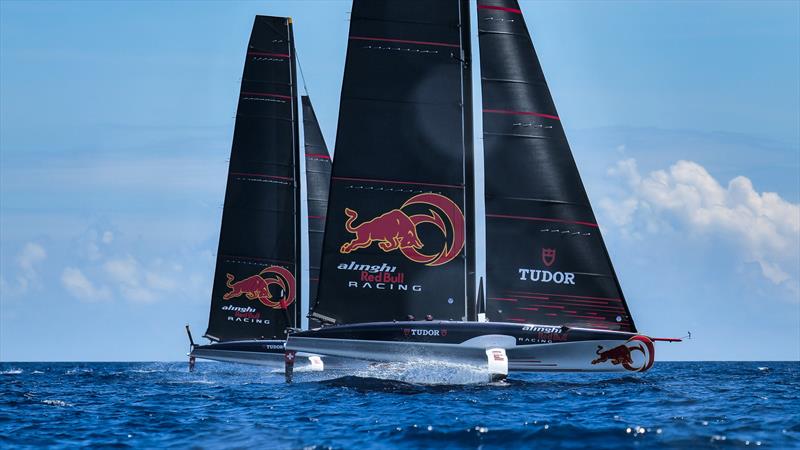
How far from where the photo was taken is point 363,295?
33.3 metres

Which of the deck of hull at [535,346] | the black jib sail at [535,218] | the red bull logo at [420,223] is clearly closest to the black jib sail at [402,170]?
the red bull logo at [420,223]

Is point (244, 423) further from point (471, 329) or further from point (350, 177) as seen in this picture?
point (350, 177)

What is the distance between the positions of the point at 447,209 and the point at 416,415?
32.4ft

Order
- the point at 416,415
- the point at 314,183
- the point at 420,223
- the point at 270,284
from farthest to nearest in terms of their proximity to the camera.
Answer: the point at 314,183 → the point at 270,284 → the point at 420,223 → the point at 416,415

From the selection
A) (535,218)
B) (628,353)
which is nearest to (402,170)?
(535,218)

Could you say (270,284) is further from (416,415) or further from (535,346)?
(416,415)

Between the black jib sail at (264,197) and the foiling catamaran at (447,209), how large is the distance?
1417cm

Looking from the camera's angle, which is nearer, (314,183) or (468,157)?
(468,157)

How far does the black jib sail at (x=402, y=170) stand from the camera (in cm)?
3334

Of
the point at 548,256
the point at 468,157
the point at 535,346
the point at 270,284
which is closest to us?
the point at 535,346

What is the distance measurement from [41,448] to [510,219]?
47.9 feet

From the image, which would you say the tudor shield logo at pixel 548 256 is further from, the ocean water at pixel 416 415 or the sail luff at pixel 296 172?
the sail luff at pixel 296 172

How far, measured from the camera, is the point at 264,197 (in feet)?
159

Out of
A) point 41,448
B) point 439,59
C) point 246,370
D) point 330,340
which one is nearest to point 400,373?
point 330,340
